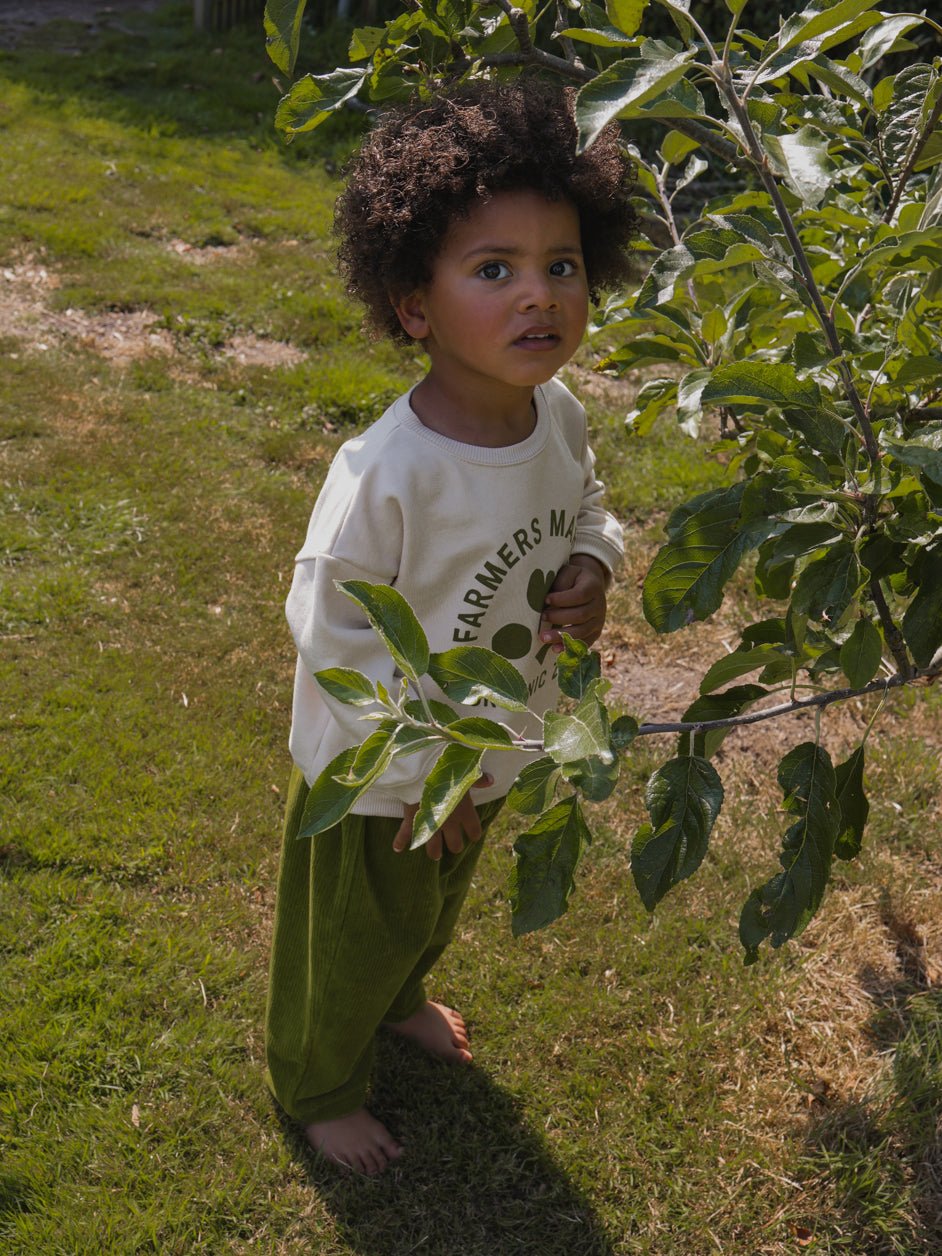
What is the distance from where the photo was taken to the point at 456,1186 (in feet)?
7.92

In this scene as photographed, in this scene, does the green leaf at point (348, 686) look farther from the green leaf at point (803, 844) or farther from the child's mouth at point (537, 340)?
the child's mouth at point (537, 340)

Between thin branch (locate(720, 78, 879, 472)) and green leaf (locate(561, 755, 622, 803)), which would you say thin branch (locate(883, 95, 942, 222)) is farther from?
green leaf (locate(561, 755, 622, 803))

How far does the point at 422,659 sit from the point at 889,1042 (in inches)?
71.3

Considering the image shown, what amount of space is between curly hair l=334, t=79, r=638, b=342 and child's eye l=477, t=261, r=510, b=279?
0.08 m

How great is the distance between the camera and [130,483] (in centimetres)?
443

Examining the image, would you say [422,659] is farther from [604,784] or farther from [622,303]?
[622,303]

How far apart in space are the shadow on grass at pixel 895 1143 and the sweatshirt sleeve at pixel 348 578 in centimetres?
121

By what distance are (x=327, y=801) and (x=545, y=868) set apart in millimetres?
256

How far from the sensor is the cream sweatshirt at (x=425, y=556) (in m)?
1.83

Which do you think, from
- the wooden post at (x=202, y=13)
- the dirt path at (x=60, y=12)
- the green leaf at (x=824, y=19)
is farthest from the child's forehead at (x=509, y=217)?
the dirt path at (x=60, y=12)

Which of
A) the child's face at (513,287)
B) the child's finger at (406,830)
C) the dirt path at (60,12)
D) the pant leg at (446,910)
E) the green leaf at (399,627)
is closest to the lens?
the green leaf at (399,627)

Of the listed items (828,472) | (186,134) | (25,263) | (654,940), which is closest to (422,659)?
(828,472)

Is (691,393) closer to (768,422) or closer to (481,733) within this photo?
(768,422)

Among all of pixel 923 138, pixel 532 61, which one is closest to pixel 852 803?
pixel 923 138
